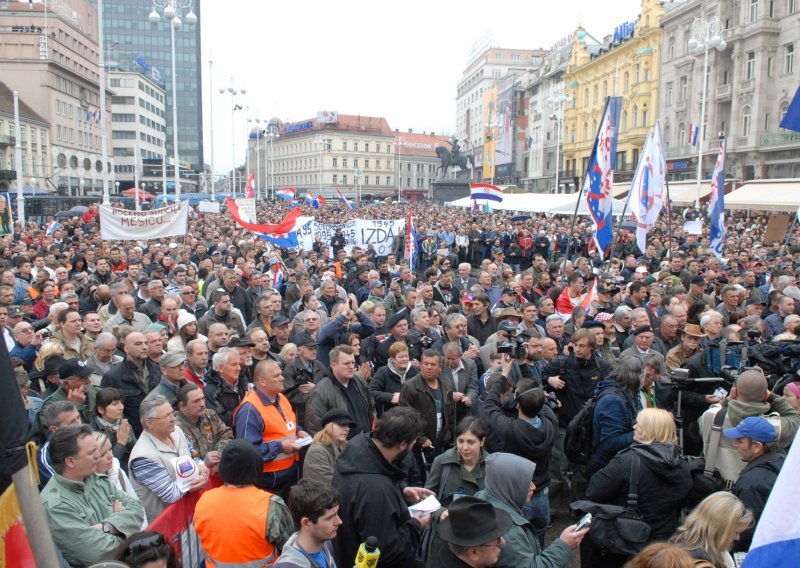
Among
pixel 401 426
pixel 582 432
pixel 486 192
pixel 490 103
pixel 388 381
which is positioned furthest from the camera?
pixel 490 103

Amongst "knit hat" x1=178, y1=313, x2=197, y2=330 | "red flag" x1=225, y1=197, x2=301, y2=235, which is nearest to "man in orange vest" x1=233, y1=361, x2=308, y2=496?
"knit hat" x1=178, y1=313, x2=197, y2=330

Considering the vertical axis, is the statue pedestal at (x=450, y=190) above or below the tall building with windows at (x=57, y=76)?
below

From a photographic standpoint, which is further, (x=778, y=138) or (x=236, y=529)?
(x=778, y=138)

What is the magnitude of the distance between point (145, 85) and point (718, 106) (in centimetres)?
7689

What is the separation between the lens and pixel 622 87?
181ft

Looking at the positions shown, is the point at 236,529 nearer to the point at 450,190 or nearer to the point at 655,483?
the point at 655,483

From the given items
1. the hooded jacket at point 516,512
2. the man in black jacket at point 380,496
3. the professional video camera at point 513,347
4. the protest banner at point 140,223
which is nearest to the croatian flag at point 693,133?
the protest banner at point 140,223

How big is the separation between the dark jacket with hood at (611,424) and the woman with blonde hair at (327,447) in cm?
183

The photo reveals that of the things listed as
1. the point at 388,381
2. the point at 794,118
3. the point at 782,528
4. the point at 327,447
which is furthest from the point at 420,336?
the point at 782,528

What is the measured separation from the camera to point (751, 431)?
3.57 metres

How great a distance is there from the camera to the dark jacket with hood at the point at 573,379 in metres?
5.62

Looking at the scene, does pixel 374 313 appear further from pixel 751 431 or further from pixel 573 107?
pixel 573 107

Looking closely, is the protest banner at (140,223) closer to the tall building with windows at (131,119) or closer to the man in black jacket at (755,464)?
the man in black jacket at (755,464)

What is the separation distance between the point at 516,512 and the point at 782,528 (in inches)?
58.6
